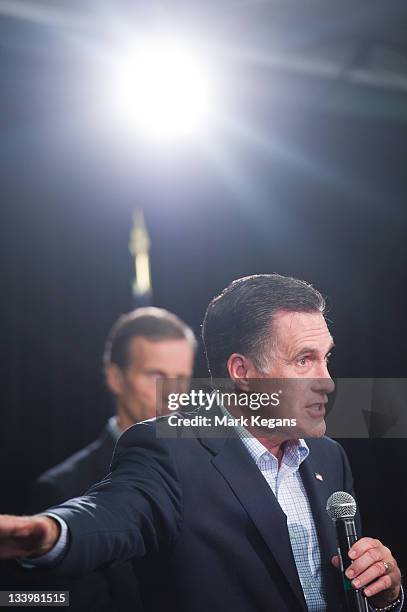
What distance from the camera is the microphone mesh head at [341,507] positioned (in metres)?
1.25

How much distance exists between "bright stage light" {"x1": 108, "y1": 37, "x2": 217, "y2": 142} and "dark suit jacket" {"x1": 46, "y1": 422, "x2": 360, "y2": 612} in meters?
2.38

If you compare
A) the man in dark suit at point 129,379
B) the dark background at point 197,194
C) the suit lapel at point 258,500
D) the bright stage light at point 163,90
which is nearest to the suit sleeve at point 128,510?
the suit lapel at point 258,500

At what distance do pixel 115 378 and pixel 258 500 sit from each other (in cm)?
151

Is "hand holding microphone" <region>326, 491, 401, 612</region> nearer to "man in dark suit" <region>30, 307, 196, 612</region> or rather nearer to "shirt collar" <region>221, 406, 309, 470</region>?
"shirt collar" <region>221, 406, 309, 470</region>

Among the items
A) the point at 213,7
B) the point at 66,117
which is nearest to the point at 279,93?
the point at 213,7

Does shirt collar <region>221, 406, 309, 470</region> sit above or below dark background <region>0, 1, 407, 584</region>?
below

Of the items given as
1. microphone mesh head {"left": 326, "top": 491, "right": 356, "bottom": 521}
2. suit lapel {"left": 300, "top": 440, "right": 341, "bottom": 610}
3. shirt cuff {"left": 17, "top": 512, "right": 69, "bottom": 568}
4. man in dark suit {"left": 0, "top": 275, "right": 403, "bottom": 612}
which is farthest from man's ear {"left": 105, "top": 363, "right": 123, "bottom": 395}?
shirt cuff {"left": 17, "top": 512, "right": 69, "bottom": 568}

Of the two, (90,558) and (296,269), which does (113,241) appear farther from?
(90,558)

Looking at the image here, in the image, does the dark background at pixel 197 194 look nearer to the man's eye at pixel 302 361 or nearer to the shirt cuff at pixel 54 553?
the man's eye at pixel 302 361

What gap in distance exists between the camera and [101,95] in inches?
139

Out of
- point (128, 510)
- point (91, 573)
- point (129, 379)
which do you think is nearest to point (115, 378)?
point (129, 379)

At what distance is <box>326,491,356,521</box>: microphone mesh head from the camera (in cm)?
125

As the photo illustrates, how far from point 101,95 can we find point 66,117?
262mm

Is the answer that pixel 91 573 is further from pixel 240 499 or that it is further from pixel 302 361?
pixel 302 361
